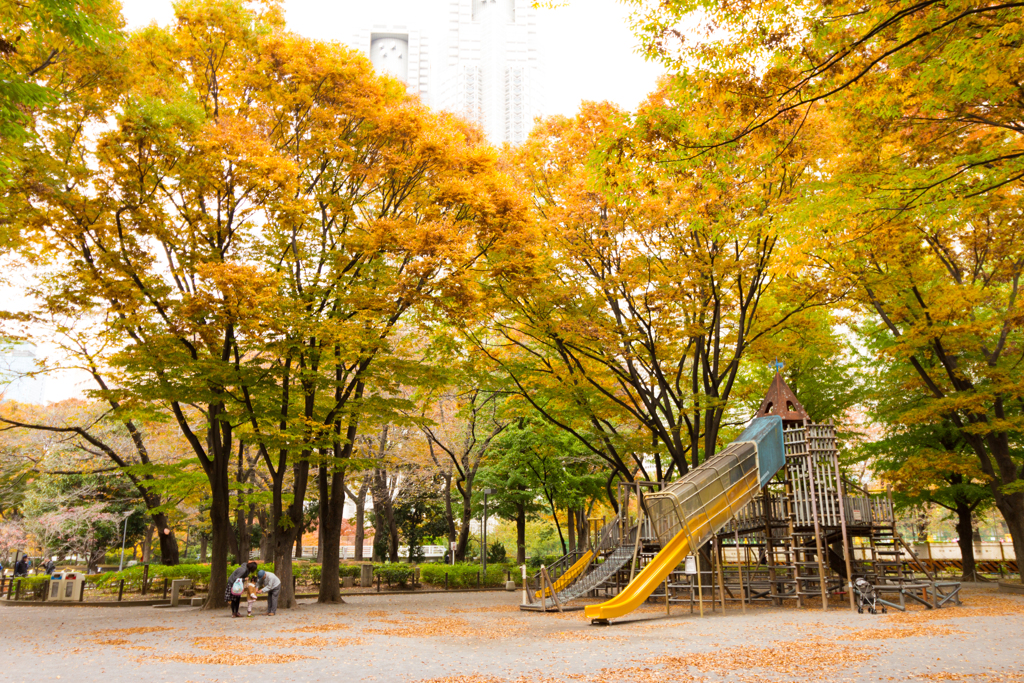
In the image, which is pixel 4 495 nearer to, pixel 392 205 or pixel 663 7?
pixel 392 205

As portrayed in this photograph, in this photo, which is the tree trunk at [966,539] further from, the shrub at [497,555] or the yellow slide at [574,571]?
the shrub at [497,555]

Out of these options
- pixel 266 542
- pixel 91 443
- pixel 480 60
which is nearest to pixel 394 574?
pixel 266 542

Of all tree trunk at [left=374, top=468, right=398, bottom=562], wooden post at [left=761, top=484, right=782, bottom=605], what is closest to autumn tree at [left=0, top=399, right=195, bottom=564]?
tree trunk at [left=374, top=468, right=398, bottom=562]

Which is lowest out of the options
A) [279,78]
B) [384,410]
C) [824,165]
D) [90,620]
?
[90,620]

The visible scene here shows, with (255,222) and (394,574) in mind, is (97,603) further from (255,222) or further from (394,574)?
(255,222)

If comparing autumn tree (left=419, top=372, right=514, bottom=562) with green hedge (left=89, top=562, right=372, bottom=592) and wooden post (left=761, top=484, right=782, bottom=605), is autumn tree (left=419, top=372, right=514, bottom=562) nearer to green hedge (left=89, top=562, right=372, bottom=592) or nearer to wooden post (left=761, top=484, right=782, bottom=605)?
green hedge (left=89, top=562, right=372, bottom=592)

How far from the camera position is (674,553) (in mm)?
14875

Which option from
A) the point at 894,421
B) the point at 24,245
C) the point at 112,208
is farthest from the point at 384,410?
the point at 894,421

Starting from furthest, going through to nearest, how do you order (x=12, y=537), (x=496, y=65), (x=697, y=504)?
(x=496, y=65)
(x=12, y=537)
(x=697, y=504)

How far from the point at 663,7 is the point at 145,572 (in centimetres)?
2340

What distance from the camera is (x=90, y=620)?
50.4 ft

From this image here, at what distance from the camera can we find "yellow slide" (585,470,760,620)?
43.9 ft

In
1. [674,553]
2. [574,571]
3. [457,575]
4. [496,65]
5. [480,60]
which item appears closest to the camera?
[674,553]

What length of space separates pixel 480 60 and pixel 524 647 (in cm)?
15925
